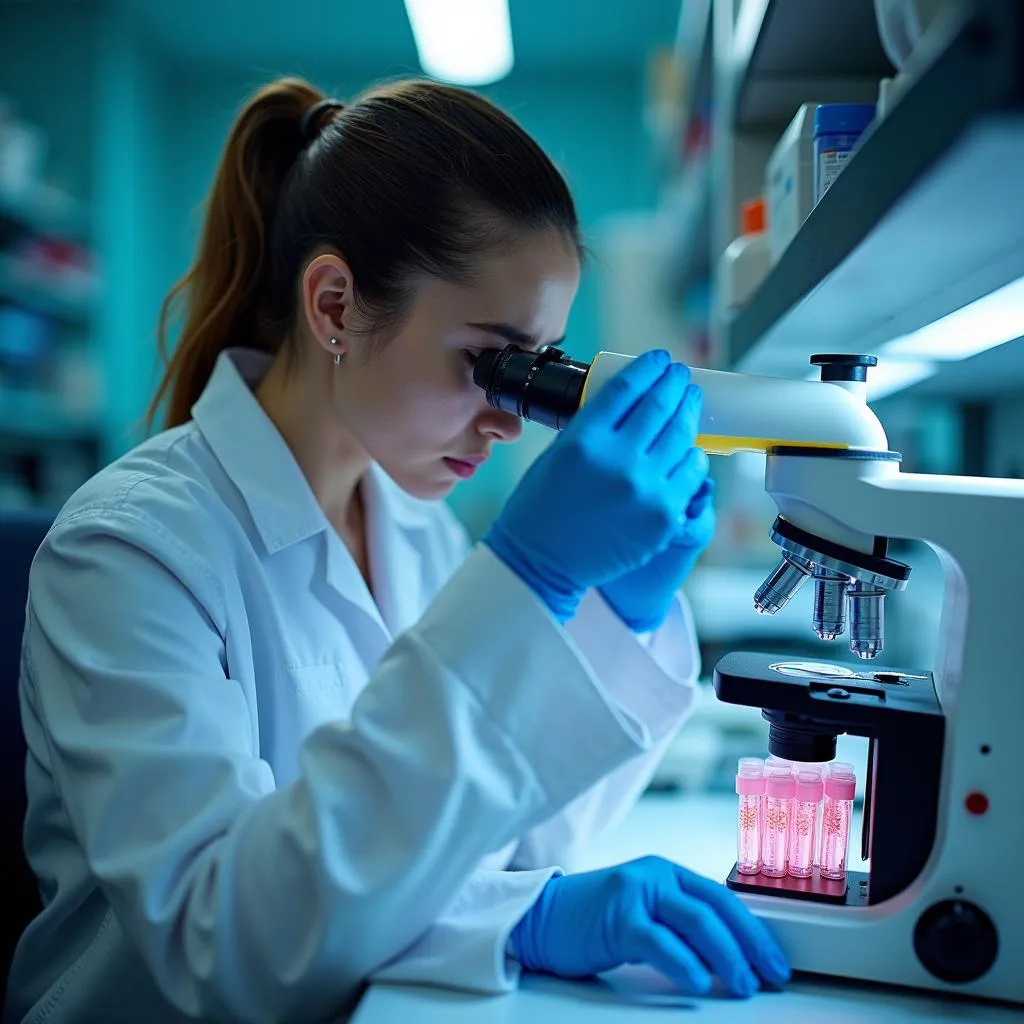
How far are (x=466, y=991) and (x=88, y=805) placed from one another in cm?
34

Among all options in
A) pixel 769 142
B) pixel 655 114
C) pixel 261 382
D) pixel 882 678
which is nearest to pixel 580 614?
pixel 882 678

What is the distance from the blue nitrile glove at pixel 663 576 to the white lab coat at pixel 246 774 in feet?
1.04

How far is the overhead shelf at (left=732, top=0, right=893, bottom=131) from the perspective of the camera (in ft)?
3.75

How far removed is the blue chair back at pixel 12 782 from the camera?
3.92ft

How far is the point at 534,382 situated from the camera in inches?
37.8

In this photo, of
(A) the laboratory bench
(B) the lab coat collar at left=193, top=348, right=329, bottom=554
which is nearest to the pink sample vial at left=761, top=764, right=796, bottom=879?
(A) the laboratory bench

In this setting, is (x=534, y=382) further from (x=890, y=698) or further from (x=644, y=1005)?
(x=644, y=1005)

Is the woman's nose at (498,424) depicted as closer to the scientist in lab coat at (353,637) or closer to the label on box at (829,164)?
the scientist in lab coat at (353,637)

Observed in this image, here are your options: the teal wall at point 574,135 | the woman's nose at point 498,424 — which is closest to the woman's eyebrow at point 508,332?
the woman's nose at point 498,424

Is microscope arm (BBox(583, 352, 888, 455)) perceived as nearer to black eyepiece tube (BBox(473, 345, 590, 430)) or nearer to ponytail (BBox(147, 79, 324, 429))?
black eyepiece tube (BBox(473, 345, 590, 430))

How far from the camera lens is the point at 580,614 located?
1.23 metres

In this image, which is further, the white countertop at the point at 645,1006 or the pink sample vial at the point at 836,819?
the pink sample vial at the point at 836,819

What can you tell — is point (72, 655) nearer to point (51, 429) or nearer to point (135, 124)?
point (51, 429)

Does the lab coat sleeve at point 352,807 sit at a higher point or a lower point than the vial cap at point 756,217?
lower
